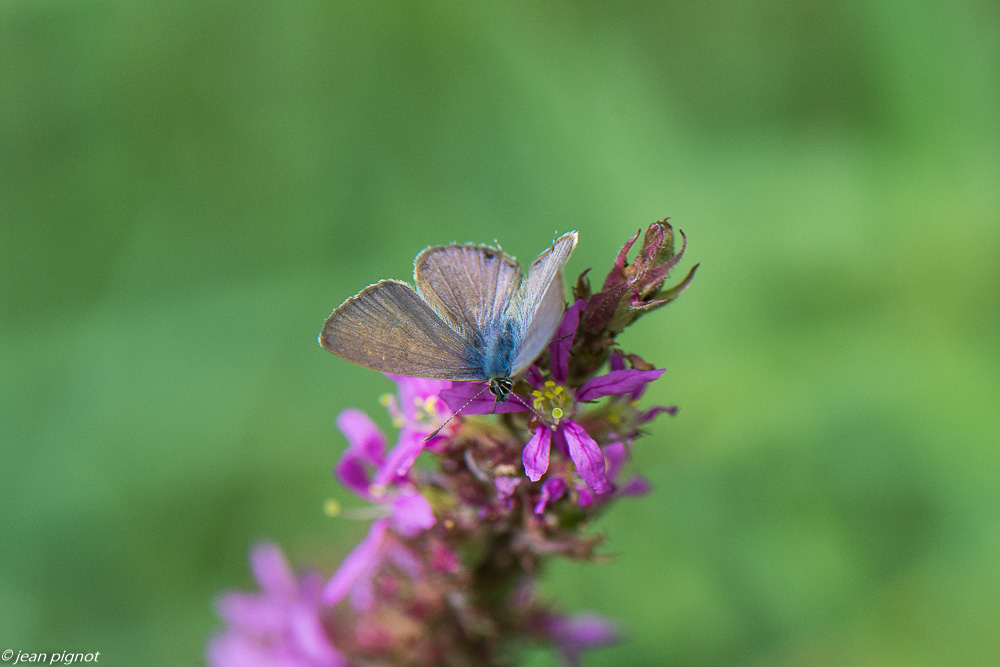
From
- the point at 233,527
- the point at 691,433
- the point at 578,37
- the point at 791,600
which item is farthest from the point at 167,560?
the point at 578,37

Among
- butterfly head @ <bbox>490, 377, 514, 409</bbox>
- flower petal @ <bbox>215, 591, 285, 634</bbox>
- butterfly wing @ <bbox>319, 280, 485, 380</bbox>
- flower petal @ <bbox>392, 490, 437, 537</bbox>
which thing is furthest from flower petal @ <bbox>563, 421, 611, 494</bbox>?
flower petal @ <bbox>215, 591, 285, 634</bbox>

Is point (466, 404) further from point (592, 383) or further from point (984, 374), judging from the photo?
point (984, 374)

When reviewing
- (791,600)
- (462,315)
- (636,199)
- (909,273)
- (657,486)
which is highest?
(636,199)

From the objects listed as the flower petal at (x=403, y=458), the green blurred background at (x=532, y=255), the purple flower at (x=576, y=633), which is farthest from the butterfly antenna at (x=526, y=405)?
the green blurred background at (x=532, y=255)

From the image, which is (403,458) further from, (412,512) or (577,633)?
(577,633)

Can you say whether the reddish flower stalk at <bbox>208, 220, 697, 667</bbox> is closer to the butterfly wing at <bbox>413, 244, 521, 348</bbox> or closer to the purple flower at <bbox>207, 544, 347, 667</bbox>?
the purple flower at <bbox>207, 544, 347, 667</bbox>

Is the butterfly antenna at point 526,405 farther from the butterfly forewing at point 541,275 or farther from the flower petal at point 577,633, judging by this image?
the flower petal at point 577,633

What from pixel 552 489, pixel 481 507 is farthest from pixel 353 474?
pixel 552 489
